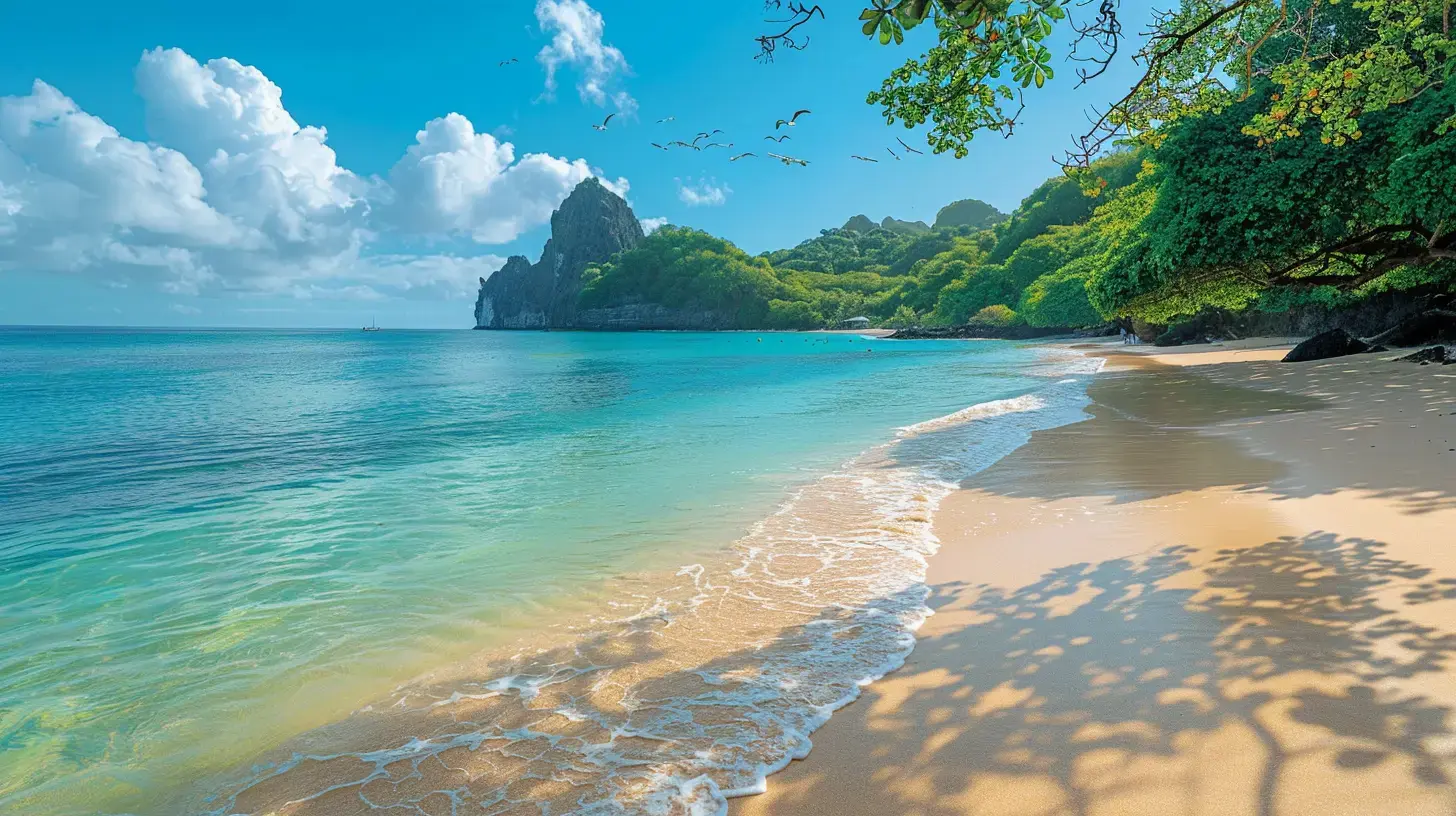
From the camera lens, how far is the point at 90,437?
21.4 m

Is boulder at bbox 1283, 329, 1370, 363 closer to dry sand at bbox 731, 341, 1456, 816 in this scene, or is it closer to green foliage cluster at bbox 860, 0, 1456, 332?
green foliage cluster at bbox 860, 0, 1456, 332

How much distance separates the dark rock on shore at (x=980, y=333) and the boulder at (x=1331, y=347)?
2672 inches

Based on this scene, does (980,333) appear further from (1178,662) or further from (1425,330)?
(1178,662)

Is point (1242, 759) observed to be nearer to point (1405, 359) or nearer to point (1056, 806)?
point (1056, 806)

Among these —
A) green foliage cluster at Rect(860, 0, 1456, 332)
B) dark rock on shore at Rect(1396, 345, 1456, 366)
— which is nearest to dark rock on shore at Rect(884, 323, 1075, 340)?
green foliage cluster at Rect(860, 0, 1456, 332)

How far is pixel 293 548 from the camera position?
29.8 ft

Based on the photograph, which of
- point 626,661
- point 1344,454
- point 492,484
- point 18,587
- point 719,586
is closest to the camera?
point 626,661

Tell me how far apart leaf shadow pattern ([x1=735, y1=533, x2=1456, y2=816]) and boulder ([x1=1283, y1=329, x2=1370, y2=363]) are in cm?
2692

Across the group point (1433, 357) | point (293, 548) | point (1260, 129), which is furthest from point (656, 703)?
point (1433, 357)

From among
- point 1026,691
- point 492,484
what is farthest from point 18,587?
point 1026,691

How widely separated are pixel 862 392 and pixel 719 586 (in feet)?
79.6

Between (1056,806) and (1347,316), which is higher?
(1347,316)

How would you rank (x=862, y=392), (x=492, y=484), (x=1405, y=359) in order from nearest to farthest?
(x=492, y=484) < (x=1405, y=359) < (x=862, y=392)

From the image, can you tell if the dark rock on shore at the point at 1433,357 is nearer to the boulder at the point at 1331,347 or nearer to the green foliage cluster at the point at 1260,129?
the green foliage cluster at the point at 1260,129
